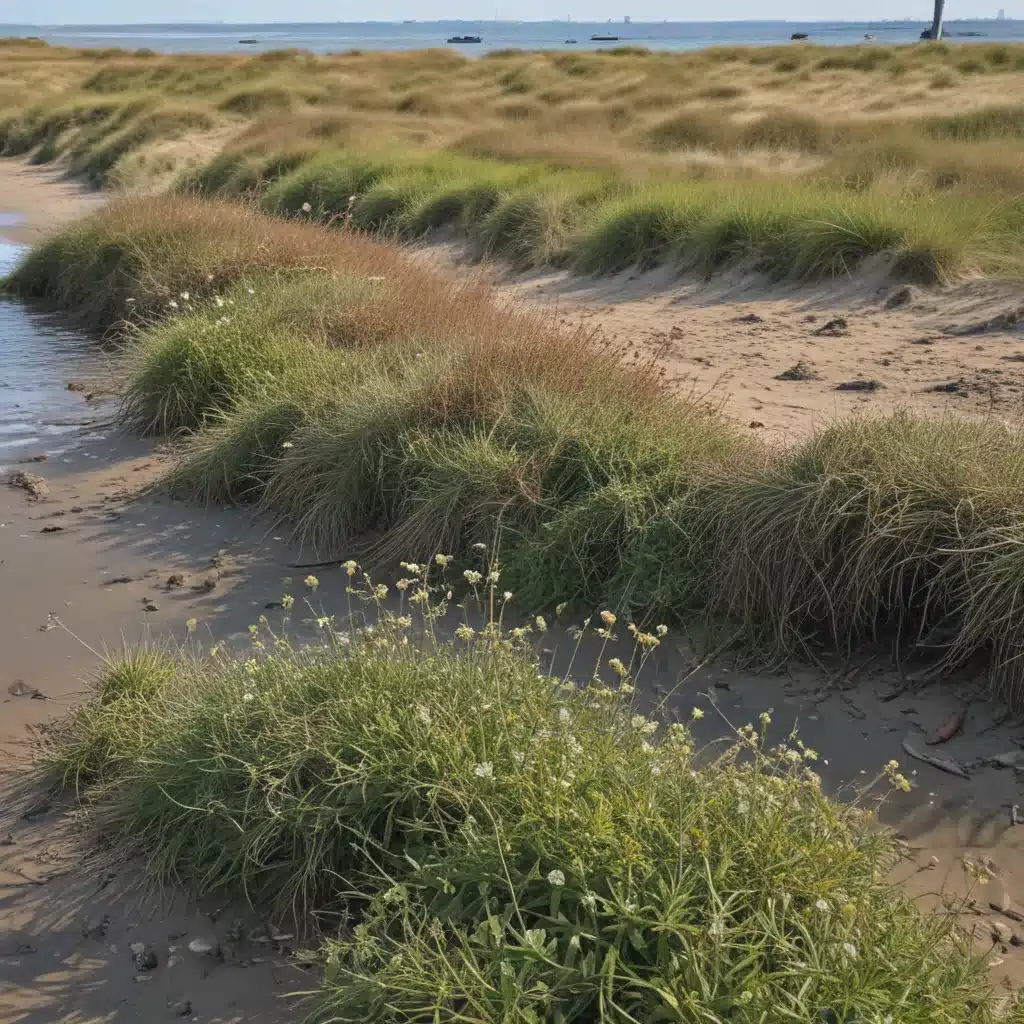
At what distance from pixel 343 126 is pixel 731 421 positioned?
15703 millimetres

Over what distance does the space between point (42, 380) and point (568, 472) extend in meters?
5.84

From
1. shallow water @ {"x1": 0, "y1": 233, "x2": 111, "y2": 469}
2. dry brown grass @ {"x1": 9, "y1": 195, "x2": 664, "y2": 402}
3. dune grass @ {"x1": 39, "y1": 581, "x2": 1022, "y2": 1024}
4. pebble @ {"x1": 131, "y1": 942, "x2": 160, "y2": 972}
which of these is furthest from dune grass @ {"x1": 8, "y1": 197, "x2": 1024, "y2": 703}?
pebble @ {"x1": 131, "y1": 942, "x2": 160, "y2": 972}

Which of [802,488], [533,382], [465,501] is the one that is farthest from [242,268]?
[802,488]

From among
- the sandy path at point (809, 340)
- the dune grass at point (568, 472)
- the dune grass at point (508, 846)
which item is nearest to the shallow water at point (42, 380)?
the dune grass at point (568, 472)

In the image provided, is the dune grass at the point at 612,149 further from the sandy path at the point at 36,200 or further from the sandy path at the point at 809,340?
the sandy path at the point at 36,200

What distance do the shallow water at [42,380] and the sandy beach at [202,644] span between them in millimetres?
380

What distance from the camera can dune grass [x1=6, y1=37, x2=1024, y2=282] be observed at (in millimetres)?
10492

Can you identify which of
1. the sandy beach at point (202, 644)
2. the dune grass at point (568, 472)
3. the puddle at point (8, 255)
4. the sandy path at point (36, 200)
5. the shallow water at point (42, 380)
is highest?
the dune grass at point (568, 472)

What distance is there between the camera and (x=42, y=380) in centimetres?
951

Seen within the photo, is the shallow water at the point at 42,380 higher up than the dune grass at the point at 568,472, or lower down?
lower down

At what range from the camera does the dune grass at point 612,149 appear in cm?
1049

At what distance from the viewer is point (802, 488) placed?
15.0 ft

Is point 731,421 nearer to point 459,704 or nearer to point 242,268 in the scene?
point 459,704

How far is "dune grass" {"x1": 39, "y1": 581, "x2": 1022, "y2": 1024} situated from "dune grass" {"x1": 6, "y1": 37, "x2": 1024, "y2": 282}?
7.30 meters
